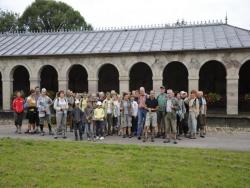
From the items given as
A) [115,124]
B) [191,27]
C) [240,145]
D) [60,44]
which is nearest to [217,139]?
[240,145]

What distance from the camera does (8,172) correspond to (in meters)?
8.62

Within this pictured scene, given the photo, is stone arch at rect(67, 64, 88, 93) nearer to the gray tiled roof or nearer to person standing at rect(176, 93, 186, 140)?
the gray tiled roof

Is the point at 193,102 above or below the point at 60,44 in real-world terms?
below

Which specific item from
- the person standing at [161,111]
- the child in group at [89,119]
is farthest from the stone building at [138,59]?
the child in group at [89,119]

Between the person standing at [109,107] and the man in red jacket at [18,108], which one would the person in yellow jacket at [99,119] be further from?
the man in red jacket at [18,108]

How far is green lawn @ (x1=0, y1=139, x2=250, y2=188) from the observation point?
26.0ft

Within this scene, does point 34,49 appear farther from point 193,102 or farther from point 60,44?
point 193,102

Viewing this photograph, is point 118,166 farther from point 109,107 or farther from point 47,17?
point 47,17

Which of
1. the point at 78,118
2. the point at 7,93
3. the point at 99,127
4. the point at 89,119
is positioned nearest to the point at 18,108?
the point at 78,118

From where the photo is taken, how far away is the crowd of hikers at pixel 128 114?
13.8 m

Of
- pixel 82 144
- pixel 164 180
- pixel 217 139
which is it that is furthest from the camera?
pixel 217 139

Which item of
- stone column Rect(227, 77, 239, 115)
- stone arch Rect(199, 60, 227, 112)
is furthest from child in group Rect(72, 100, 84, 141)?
stone arch Rect(199, 60, 227, 112)

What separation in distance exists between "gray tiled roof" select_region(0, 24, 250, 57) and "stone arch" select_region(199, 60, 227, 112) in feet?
7.13

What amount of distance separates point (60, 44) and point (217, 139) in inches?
542
